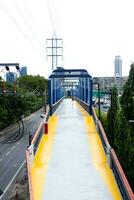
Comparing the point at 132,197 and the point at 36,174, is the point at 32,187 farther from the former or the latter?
→ the point at 132,197

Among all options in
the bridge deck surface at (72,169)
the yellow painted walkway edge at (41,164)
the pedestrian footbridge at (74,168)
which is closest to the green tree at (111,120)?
the pedestrian footbridge at (74,168)

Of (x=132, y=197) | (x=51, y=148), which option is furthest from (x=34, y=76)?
(x=132, y=197)

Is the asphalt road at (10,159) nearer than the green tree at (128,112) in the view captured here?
No

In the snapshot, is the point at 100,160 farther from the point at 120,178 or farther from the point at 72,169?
the point at 120,178

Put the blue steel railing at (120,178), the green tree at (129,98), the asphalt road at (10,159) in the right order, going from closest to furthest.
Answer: the blue steel railing at (120,178) < the green tree at (129,98) < the asphalt road at (10,159)

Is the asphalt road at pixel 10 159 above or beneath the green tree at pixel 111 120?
beneath

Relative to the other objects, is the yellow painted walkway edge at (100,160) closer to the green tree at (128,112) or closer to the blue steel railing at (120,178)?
the blue steel railing at (120,178)

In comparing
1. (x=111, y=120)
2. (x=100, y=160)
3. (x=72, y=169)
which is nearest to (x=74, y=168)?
(x=72, y=169)

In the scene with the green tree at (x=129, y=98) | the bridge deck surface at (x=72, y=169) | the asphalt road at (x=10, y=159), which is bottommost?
the asphalt road at (x=10, y=159)
